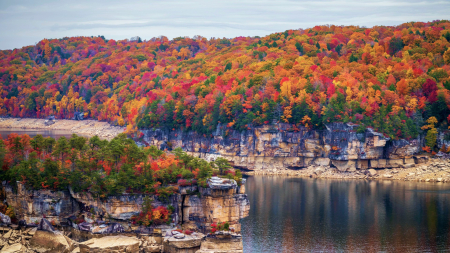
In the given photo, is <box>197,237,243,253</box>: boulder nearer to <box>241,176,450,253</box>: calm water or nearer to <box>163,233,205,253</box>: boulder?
<box>163,233,205,253</box>: boulder

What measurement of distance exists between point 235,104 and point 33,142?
56450mm

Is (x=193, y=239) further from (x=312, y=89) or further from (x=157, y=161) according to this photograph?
(x=312, y=89)

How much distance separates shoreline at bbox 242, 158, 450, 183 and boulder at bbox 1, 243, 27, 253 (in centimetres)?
5864

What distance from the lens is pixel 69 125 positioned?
188375mm

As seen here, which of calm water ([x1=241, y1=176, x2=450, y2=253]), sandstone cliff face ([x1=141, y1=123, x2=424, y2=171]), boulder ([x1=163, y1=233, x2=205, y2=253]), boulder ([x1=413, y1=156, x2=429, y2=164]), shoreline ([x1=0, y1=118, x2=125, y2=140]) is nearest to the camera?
boulder ([x1=163, y1=233, x2=205, y2=253])

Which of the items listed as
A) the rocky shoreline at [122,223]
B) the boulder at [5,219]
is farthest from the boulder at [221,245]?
the boulder at [5,219]

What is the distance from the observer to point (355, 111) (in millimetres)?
100625

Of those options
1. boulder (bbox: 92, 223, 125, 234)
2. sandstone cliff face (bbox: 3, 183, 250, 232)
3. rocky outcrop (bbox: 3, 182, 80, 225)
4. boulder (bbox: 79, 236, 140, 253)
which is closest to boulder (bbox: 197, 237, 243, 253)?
sandstone cliff face (bbox: 3, 183, 250, 232)

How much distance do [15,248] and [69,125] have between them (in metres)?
143

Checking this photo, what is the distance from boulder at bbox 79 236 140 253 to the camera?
159 feet

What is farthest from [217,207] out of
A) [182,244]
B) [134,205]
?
[134,205]

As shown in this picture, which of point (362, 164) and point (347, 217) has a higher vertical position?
point (362, 164)

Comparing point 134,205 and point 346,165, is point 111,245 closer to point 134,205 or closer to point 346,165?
point 134,205

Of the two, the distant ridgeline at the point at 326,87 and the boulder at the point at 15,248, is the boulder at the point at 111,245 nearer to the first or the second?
the boulder at the point at 15,248
